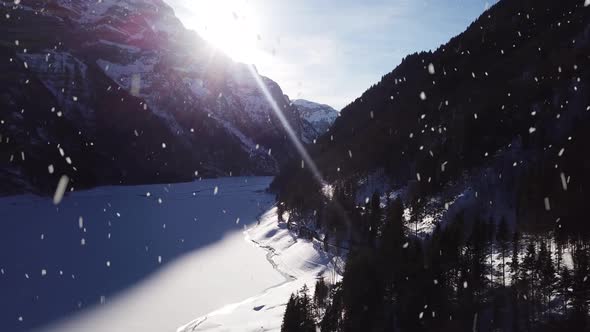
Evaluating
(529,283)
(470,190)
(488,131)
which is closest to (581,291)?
(529,283)

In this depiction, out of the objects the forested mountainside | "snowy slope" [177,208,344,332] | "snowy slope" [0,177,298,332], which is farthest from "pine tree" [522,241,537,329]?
"snowy slope" [0,177,298,332]

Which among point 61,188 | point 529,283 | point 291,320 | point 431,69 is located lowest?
point 291,320

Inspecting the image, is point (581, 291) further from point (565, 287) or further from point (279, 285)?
point (279, 285)

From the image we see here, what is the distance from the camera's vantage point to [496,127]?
7850cm

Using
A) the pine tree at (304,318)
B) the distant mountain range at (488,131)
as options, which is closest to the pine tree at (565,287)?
the distant mountain range at (488,131)

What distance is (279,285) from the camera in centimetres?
5384

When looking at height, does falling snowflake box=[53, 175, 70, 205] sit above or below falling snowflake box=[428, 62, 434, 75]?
below

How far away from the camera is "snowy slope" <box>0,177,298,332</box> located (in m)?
44.0

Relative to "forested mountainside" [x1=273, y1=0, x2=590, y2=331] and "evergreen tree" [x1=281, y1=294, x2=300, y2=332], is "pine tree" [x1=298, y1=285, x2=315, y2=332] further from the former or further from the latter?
"evergreen tree" [x1=281, y1=294, x2=300, y2=332]

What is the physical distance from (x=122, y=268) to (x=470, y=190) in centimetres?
5373

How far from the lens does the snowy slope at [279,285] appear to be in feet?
131

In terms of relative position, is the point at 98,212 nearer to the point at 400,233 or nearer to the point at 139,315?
the point at 139,315

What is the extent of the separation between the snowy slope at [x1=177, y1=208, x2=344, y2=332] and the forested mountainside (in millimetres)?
3630

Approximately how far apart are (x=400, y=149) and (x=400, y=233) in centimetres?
5113
